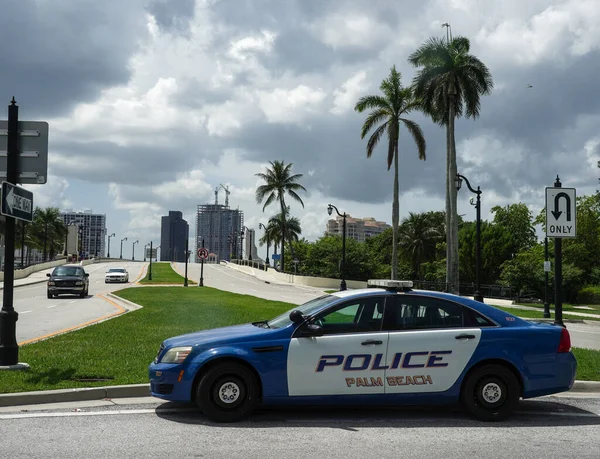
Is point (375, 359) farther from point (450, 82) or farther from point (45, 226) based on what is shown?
point (45, 226)

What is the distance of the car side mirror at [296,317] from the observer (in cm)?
725

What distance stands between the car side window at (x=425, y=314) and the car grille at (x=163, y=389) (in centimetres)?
254

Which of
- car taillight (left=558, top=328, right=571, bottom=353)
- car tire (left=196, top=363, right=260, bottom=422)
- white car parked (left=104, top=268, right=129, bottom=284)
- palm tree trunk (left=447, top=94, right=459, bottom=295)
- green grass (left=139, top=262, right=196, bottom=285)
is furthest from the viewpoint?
green grass (left=139, top=262, right=196, bottom=285)

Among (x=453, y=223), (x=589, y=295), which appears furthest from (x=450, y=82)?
(x=589, y=295)

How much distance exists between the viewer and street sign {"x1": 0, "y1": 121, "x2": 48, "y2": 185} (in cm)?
1041

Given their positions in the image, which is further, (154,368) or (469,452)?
(154,368)

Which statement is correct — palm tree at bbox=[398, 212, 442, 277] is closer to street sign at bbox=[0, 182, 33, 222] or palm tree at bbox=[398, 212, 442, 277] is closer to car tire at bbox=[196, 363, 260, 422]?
street sign at bbox=[0, 182, 33, 222]

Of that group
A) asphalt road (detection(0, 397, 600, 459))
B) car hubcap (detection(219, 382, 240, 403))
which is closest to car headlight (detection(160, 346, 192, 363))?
car hubcap (detection(219, 382, 240, 403))

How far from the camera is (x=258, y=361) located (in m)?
7.12

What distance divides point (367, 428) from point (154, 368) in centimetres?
246

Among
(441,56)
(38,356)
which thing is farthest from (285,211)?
(38,356)

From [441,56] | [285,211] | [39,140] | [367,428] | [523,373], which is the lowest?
[367,428]

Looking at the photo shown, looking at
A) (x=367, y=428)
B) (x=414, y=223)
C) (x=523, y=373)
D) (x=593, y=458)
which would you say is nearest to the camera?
(x=593, y=458)

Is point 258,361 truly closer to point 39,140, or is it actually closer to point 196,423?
point 196,423
